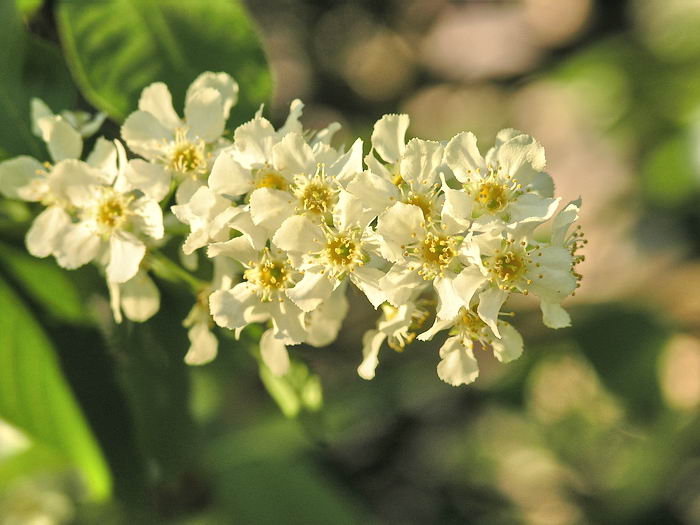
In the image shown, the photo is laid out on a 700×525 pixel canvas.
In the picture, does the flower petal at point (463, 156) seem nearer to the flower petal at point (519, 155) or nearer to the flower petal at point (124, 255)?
the flower petal at point (519, 155)

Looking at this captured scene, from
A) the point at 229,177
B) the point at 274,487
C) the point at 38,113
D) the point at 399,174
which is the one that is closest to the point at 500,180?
the point at 399,174

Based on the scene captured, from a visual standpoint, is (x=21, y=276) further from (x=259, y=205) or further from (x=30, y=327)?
(x=259, y=205)

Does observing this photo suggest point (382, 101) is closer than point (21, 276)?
No

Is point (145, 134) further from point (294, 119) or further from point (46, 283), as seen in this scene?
point (46, 283)

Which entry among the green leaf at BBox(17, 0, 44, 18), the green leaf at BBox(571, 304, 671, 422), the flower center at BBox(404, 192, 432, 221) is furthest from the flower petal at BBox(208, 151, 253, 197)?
the green leaf at BBox(571, 304, 671, 422)

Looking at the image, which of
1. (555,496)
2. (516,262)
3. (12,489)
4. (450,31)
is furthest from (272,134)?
(450,31)

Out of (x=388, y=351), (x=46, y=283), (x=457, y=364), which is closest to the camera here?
(x=457, y=364)

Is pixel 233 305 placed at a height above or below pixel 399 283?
below

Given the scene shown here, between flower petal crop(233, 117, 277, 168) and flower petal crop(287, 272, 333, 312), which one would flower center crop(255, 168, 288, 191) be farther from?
flower petal crop(287, 272, 333, 312)
